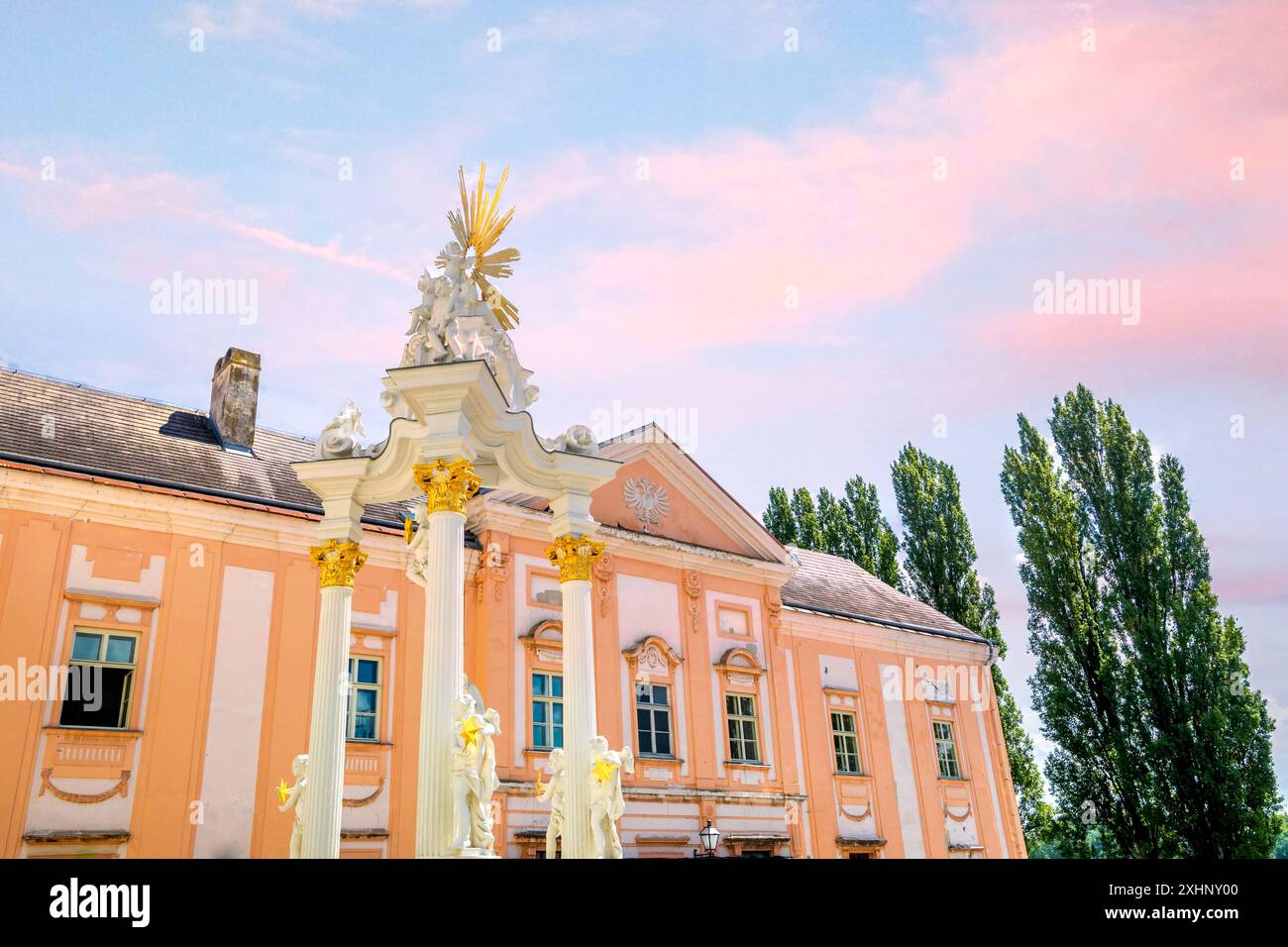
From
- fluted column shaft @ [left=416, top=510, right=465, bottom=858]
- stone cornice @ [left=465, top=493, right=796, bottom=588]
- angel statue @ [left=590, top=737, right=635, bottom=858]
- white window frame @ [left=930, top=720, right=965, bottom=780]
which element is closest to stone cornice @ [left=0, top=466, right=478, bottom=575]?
stone cornice @ [left=465, top=493, right=796, bottom=588]

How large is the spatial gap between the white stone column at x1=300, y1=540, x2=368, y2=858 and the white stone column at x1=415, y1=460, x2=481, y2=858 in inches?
49.5

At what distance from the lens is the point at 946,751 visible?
79.8 feet

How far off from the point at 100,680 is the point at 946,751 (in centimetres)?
1931

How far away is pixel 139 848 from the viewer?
13.6 m

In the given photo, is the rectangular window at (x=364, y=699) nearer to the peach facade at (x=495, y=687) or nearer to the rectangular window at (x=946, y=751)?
the peach facade at (x=495, y=687)

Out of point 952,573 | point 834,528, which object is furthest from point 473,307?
point 834,528

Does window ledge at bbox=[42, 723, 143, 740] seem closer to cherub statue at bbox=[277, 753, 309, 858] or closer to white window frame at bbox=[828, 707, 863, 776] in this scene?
cherub statue at bbox=[277, 753, 309, 858]

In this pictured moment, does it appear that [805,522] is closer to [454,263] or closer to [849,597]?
[849,597]

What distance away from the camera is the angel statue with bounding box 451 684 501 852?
8258 mm

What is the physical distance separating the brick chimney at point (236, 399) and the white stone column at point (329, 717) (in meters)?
9.15

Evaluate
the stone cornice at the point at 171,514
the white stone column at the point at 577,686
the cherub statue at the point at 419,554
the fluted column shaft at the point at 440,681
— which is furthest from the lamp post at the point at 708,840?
the fluted column shaft at the point at 440,681

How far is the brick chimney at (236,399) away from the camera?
18.7 meters
